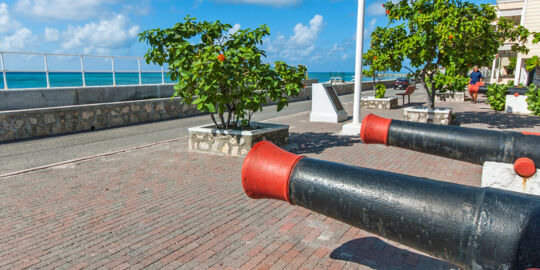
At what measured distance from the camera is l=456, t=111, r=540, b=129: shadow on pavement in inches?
452

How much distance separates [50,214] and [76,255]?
4.46 ft

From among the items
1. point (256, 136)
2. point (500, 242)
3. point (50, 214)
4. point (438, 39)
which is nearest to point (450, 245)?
point (500, 242)

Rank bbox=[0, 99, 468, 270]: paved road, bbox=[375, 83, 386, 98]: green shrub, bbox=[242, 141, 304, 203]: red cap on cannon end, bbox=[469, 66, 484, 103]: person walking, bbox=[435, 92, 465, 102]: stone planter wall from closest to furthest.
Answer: bbox=[242, 141, 304, 203]: red cap on cannon end → bbox=[0, 99, 468, 270]: paved road → bbox=[375, 83, 386, 98]: green shrub → bbox=[469, 66, 484, 103]: person walking → bbox=[435, 92, 465, 102]: stone planter wall

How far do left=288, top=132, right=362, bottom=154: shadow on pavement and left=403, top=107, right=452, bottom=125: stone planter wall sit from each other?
334cm

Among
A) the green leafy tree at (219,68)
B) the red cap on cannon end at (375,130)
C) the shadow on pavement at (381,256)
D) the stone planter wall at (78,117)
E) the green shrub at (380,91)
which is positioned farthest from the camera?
the green shrub at (380,91)

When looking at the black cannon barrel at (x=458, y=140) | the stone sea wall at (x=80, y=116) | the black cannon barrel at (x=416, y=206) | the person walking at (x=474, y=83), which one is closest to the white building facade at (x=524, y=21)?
the person walking at (x=474, y=83)

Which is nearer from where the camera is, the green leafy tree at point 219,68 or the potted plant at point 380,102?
the green leafy tree at point 219,68

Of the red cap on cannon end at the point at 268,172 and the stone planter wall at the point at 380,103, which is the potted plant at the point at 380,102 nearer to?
the stone planter wall at the point at 380,103

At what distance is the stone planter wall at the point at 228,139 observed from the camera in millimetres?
7605

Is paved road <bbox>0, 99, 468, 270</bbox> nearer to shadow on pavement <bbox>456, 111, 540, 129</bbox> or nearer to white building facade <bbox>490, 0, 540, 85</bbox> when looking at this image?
shadow on pavement <bbox>456, 111, 540, 129</bbox>

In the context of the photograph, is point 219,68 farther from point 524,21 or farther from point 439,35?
point 524,21

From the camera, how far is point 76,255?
3475mm

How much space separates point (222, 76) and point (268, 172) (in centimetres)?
496

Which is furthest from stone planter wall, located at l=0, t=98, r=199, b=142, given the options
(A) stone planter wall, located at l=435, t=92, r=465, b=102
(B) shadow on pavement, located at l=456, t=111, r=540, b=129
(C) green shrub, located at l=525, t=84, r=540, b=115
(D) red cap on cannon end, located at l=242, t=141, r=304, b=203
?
(A) stone planter wall, located at l=435, t=92, r=465, b=102
